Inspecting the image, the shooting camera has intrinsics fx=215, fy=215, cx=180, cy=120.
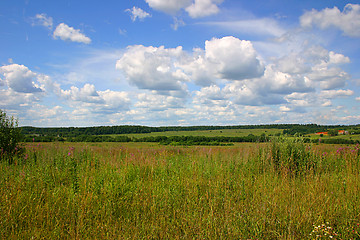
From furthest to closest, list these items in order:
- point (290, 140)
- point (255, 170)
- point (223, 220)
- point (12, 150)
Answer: point (12, 150) < point (290, 140) < point (255, 170) < point (223, 220)

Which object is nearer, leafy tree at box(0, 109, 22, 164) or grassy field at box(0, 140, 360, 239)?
grassy field at box(0, 140, 360, 239)

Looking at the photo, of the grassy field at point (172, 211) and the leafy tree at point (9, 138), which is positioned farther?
the leafy tree at point (9, 138)

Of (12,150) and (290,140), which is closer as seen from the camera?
(290,140)

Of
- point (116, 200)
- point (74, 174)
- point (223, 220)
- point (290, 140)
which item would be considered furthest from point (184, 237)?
point (290, 140)

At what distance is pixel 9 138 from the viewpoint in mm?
10781

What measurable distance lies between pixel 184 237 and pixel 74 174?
4660 millimetres

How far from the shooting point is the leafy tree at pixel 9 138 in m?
10.5

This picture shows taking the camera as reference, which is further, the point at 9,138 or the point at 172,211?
the point at 9,138

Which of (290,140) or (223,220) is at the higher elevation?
(290,140)

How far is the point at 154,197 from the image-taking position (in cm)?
536

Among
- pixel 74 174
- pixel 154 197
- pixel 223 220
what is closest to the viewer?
pixel 223 220

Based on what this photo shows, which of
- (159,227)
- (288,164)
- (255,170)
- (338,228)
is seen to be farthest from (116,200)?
(288,164)

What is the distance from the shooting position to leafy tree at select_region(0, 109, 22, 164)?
1051 cm

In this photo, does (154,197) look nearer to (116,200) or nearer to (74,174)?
(116,200)
